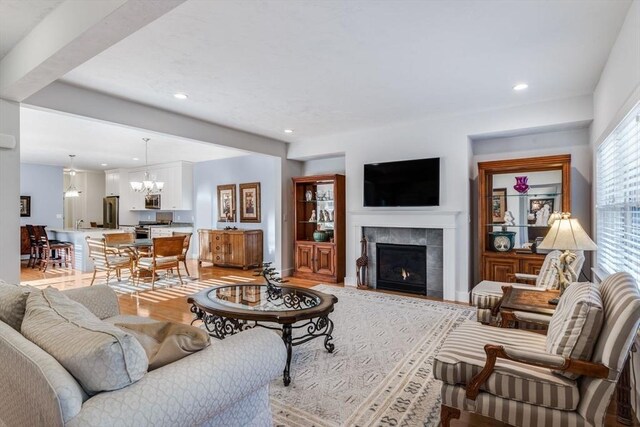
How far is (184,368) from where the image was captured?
4.21 feet

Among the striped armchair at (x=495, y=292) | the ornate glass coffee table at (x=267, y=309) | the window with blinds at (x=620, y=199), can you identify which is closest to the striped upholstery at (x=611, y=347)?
the window with blinds at (x=620, y=199)

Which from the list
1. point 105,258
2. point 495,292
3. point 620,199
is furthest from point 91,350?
point 105,258

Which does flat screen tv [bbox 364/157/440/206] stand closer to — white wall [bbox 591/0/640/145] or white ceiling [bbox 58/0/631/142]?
white ceiling [bbox 58/0/631/142]

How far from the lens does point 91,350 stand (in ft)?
3.71

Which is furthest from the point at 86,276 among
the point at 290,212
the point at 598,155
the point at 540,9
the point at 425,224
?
the point at 598,155

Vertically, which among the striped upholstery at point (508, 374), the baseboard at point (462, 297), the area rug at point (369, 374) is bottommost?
the area rug at point (369, 374)

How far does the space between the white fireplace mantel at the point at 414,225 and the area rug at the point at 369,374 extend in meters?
0.73

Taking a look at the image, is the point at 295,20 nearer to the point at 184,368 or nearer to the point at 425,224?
the point at 184,368

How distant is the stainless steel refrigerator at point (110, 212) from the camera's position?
1088cm

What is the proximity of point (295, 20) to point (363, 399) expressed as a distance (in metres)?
2.66

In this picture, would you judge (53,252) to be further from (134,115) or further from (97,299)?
(97,299)

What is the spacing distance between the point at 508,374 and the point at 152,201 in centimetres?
986

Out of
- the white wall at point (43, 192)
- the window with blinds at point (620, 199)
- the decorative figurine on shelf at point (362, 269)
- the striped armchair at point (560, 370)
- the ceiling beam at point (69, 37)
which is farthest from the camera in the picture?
the white wall at point (43, 192)

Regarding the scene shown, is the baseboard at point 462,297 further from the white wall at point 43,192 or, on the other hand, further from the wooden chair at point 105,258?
the white wall at point 43,192
